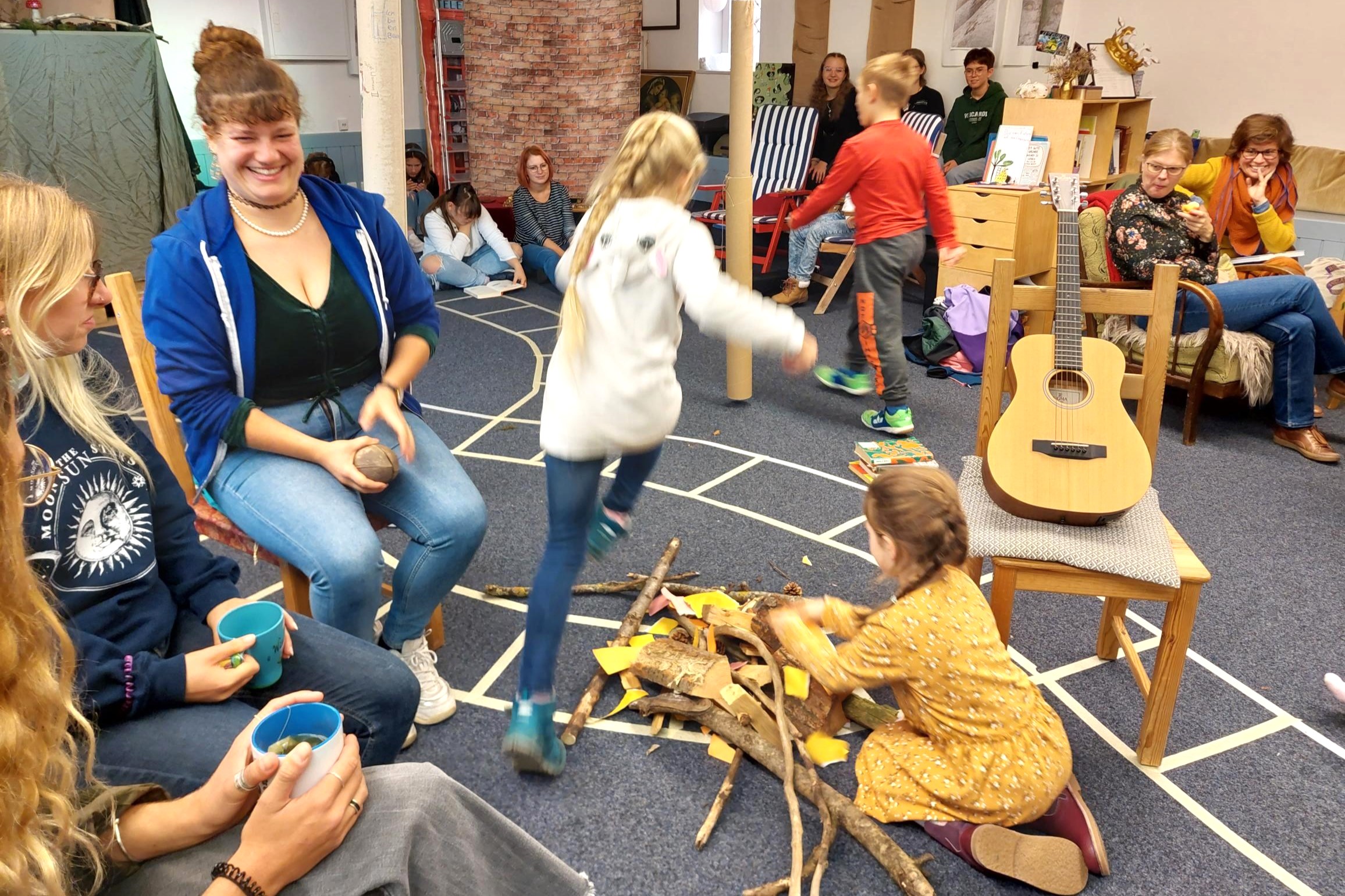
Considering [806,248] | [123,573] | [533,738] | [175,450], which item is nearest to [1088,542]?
[533,738]

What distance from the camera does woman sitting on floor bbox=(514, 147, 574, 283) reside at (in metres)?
6.80

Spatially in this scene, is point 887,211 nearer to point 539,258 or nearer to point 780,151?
point 539,258

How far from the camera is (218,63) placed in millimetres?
1994

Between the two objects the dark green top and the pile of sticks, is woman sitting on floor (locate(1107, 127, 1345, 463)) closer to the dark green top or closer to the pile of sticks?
the pile of sticks

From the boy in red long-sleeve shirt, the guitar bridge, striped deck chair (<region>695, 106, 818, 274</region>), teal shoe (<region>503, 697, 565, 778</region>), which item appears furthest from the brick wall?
teal shoe (<region>503, 697, 565, 778</region>)

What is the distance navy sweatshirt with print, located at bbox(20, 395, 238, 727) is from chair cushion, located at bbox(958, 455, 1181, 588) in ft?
5.44

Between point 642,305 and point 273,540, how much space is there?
980mm

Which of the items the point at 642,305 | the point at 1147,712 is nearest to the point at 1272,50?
the point at 1147,712

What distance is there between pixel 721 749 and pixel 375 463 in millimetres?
1058

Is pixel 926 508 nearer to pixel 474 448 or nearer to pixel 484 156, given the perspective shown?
pixel 474 448

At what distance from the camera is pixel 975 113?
6.84m

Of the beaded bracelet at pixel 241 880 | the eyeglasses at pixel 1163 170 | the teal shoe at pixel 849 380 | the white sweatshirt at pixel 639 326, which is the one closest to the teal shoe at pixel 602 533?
the white sweatshirt at pixel 639 326

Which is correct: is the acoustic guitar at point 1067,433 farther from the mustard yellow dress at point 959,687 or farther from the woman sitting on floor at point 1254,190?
the woman sitting on floor at point 1254,190

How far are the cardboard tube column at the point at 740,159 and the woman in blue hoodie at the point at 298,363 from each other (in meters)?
2.07
